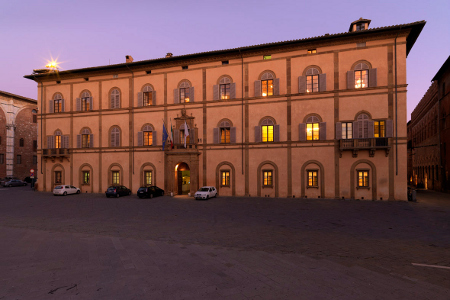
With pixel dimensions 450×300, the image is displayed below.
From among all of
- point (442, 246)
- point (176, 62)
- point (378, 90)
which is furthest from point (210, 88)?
point (442, 246)

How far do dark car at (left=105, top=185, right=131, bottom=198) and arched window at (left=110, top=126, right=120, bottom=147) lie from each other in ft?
19.5

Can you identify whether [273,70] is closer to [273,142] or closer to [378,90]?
[273,142]

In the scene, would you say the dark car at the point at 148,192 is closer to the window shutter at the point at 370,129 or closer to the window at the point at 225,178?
the window at the point at 225,178

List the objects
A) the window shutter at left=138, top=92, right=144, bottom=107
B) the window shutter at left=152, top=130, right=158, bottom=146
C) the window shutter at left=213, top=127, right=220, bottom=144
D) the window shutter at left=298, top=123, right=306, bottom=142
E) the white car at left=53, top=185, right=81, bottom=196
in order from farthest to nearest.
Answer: the window shutter at left=138, top=92, right=144, bottom=107
the window shutter at left=152, top=130, right=158, bottom=146
the white car at left=53, top=185, right=81, bottom=196
the window shutter at left=213, top=127, right=220, bottom=144
the window shutter at left=298, top=123, right=306, bottom=142

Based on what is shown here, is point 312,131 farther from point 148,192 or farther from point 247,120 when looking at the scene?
point 148,192

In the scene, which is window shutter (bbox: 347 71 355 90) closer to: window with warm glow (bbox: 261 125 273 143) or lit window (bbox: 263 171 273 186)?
window with warm glow (bbox: 261 125 273 143)

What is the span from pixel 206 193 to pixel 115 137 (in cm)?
1499

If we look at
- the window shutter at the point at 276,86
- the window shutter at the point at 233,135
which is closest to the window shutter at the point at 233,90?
the window shutter at the point at 233,135

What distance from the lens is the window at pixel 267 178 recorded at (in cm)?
2791

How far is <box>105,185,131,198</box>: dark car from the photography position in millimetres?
28641

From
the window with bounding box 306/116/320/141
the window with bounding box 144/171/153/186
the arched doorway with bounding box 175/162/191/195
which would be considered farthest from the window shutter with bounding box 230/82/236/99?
the window with bounding box 144/171/153/186

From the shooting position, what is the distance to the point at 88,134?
1334 inches

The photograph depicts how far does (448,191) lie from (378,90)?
1817 centimetres

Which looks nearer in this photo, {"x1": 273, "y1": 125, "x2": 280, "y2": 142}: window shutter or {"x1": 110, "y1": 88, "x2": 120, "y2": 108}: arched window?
{"x1": 273, "y1": 125, "x2": 280, "y2": 142}: window shutter
